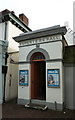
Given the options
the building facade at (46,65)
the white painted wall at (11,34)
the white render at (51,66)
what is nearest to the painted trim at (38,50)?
the building facade at (46,65)

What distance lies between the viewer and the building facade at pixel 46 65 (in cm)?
621

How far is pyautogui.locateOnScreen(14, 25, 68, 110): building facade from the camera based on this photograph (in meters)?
6.21

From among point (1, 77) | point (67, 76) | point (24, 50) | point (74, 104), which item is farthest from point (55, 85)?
point (1, 77)

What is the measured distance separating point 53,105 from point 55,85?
1.13m

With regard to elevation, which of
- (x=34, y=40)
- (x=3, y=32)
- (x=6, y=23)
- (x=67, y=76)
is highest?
(x=6, y=23)

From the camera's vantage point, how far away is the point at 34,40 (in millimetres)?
7191

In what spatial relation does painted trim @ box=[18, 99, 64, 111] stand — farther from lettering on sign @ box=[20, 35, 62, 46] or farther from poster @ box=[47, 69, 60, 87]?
lettering on sign @ box=[20, 35, 62, 46]

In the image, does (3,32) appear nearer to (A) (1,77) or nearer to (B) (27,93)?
(A) (1,77)

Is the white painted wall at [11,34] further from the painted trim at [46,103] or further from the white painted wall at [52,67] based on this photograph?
the painted trim at [46,103]

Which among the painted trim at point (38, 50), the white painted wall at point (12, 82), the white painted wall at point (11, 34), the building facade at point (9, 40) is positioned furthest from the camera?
the white painted wall at point (11, 34)

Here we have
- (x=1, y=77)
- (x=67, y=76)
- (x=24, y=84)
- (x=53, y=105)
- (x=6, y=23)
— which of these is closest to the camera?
(x=53, y=105)

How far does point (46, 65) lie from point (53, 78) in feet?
2.94

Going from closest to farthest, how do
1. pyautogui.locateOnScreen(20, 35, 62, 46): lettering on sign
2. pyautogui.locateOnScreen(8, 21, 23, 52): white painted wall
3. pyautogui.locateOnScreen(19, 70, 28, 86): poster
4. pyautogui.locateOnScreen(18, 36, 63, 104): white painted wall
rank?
pyautogui.locateOnScreen(18, 36, 63, 104): white painted wall, pyautogui.locateOnScreen(20, 35, 62, 46): lettering on sign, pyautogui.locateOnScreen(19, 70, 28, 86): poster, pyautogui.locateOnScreen(8, 21, 23, 52): white painted wall

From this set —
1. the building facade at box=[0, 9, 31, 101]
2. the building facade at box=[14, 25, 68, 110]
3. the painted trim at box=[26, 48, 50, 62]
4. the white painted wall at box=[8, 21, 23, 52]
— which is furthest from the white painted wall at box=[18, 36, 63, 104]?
the white painted wall at box=[8, 21, 23, 52]
